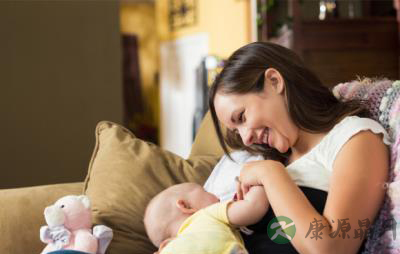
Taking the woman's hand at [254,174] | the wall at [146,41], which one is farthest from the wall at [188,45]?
the woman's hand at [254,174]

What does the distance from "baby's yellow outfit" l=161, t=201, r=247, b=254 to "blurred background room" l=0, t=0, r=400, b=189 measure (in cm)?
207

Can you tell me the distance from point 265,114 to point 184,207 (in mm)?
293

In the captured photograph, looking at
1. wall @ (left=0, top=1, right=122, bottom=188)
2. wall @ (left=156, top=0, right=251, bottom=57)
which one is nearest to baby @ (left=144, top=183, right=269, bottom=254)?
wall @ (left=0, top=1, right=122, bottom=188)

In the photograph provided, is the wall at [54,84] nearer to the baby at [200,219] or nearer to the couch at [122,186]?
the couch at [122,186]

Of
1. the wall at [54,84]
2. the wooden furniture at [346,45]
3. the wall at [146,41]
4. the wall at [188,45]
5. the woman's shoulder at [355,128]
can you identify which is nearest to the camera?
the woman's shoulder at [355,128]

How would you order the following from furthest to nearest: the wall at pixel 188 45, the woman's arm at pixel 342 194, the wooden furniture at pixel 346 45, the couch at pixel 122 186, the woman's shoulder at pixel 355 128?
the wall at pixel 188 45
the wooden furniture at pixel 346 45
the couch at pixel 122 186
the woman's shoulder at pixel 355 128
the woman's arm at pixel 342 194

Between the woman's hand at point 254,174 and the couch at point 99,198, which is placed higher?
the woman's hand at point 254,174

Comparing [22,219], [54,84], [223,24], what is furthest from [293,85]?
[223,24]

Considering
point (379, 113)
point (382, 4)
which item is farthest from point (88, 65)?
point (382, 4)

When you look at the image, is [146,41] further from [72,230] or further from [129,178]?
[72,230]

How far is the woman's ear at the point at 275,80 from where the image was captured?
4.15ft

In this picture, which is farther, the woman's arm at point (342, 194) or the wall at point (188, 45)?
the wall at point (188, 45)

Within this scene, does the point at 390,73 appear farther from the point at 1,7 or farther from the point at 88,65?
the point at 1,7

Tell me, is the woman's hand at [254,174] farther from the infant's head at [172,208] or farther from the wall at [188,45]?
the wall at [188,45]
